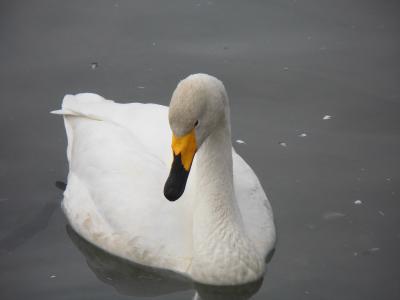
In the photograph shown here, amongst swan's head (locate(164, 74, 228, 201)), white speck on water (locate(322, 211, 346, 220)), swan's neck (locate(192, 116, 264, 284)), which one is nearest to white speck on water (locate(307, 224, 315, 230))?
white speck on water (locate(322, 211, 346, 220))

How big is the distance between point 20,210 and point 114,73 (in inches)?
101

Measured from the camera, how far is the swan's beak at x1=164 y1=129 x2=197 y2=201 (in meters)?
5.86

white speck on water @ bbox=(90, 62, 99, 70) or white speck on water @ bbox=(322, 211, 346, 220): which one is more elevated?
white speck on water @ bbox=(90, 62, 99, 70)

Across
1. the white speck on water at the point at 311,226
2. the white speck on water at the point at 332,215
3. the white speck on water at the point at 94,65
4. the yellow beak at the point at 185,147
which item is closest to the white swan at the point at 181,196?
the yellow beak at the point at 185,147

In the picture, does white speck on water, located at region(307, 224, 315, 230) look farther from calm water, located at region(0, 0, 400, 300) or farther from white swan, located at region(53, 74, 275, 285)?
white swan, located at region(53, 74, 275, 285)

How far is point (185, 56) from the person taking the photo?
9.80 meters

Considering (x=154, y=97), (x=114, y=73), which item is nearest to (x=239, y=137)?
(x=154, y=97)

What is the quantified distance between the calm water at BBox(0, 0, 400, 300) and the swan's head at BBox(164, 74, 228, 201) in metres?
1.10

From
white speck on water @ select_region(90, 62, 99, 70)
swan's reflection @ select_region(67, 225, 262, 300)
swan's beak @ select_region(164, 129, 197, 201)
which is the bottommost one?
swan's reflection @ select_region(67, 225, 262, 300)

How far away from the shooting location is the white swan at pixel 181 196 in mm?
5922

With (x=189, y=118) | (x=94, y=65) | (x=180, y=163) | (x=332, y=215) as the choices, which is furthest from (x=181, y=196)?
(x=94, y=65)

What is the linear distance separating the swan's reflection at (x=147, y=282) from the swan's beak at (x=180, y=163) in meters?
0.97

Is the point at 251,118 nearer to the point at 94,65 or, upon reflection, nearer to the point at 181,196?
the point at 94,65

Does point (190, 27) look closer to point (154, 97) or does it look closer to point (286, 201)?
point (154, 97)
